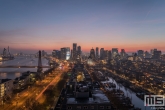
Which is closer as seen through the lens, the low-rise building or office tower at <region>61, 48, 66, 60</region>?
the low-rise building

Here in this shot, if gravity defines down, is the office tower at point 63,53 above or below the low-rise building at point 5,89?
above

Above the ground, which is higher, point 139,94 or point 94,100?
point 94,100

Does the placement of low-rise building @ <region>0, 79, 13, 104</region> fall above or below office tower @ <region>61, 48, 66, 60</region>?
below

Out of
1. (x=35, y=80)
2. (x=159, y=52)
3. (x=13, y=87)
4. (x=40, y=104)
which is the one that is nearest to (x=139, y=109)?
(x=40, y=104)

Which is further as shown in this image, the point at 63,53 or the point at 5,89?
the point at 63,53

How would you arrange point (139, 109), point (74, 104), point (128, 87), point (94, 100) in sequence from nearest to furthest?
1. point (74, 104)
2. point (94, 100)
3. point (139, 109)
4. point (128, 87)

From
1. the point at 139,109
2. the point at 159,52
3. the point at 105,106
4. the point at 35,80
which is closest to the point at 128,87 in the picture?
the point at 139,109

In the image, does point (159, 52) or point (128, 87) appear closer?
point (128, 87)

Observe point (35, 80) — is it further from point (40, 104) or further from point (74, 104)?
point (74, 104)

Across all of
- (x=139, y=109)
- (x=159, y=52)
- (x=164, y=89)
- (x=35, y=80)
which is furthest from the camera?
(x=159, y=52)

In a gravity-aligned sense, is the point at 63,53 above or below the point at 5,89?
above

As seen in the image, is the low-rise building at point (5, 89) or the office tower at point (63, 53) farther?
the office tower at point (63, 53)
